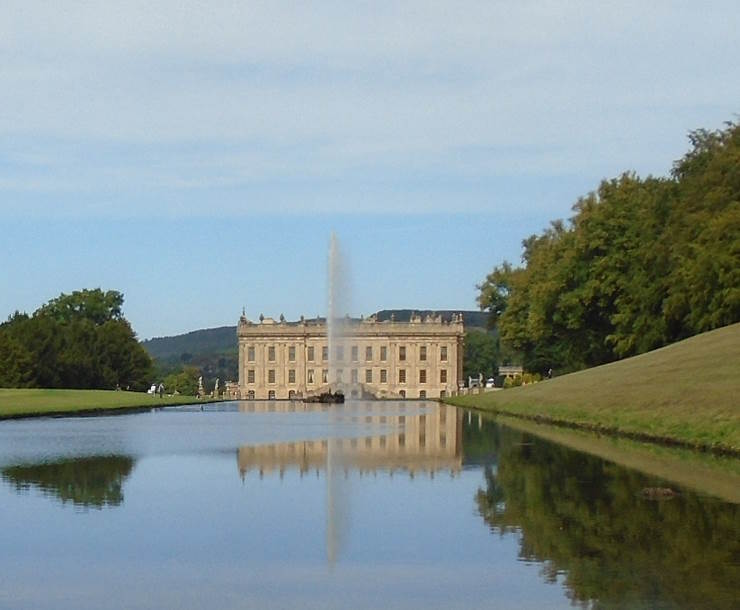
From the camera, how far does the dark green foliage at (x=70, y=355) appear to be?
80.7 metres

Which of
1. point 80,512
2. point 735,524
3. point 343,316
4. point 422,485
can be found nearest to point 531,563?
point 735,524

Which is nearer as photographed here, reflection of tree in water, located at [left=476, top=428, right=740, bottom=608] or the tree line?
reflection of tree in water, located at [left=476, top=428, right=740, bottom=608]

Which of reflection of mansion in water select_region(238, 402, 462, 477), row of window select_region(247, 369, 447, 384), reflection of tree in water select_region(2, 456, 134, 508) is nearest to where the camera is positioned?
reflection of tree in water select_region(2, 456, 134, 508)

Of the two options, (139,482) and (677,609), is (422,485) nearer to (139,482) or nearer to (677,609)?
(139,482)

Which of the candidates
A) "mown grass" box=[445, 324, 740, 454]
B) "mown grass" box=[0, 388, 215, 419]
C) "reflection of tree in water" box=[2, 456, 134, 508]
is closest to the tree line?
"mown grass" box=[445, 324, 740, 454]

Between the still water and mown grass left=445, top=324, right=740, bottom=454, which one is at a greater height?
mown grass left=445, top=324, right=740, bottom=454

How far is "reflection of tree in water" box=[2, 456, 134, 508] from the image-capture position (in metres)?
16.8

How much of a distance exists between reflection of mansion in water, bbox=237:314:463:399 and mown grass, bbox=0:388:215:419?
285 feet

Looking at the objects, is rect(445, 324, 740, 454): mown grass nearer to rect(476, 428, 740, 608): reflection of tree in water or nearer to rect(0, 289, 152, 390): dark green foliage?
rect(476, 428, 740, 608): reflection of tree in water

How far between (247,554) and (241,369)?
151226 mm

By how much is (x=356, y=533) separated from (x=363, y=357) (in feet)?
494

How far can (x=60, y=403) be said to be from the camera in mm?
56625

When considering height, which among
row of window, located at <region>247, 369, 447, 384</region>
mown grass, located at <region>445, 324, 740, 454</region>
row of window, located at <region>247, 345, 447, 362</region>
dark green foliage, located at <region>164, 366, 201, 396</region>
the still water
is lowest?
the still water

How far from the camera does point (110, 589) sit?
32.9ft
